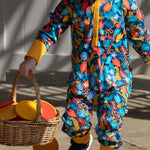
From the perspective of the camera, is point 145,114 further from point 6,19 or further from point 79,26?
point 79,26

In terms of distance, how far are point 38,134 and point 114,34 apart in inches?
31.0

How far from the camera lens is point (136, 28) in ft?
8.80

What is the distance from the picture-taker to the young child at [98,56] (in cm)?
260

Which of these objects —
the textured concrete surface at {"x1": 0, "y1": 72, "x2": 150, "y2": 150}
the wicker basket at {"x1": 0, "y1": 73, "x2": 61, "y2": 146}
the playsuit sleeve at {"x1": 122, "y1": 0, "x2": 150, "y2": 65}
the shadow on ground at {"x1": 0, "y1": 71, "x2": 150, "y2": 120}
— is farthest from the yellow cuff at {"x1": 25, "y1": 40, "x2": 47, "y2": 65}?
the shadow on ground at {"x1": 0, "y1": 71, "x2": 150, "y2": 120}

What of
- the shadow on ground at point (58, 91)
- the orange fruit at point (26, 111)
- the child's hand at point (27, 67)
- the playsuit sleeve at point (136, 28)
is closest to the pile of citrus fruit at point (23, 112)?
the orange fruit at point (26, 111)

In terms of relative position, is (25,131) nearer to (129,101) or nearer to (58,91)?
(129,101)

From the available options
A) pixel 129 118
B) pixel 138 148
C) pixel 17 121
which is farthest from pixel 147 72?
pixel 17 121

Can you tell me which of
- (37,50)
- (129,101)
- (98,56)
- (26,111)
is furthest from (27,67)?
(129,101)

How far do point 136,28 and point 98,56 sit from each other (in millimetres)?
320

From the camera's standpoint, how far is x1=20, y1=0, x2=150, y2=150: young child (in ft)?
8.54

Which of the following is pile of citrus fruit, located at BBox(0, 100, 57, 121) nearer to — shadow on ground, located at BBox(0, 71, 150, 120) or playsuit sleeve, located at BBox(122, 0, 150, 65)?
playsuit sleeve, located at BBox(122, 0, 150, 65)

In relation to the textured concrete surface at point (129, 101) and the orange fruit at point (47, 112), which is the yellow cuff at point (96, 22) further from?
the textured concrete surface at point (129, 101)

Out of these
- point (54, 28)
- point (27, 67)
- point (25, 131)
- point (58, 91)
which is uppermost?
point (54, 28)

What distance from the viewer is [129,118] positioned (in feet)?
14.9
